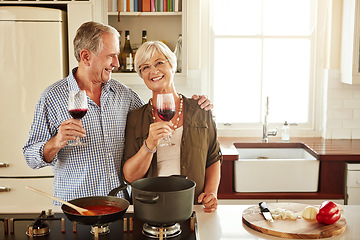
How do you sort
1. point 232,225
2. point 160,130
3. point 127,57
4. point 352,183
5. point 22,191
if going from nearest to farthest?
point 232,225
point 160,130
point 352,183
point 22,191
point 127,57

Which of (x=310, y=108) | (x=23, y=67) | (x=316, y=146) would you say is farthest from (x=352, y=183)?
(x=23, y=67)

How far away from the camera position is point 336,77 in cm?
407

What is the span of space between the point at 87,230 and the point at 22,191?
6.72 feet

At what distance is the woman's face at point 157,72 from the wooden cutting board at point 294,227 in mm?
745

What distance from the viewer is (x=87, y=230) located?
65.9 inches

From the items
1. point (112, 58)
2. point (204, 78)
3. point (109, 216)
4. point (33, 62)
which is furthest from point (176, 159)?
point (204, 78)

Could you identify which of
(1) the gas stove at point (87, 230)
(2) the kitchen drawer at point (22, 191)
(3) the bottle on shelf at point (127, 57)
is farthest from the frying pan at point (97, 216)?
(3) the bottle on shelf at point (127, 57)

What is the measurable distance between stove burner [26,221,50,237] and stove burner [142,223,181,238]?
1.14 feet

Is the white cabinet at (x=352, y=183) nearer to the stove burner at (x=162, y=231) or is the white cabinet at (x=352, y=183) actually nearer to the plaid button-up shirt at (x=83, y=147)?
the plaid button-up shirt at (x=83, y=147)

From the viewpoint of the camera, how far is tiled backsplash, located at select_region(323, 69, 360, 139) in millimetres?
4082

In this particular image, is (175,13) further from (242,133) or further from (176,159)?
(176,159)

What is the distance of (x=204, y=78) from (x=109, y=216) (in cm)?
279

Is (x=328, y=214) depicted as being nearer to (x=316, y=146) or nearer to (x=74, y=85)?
(x=74, y=85)

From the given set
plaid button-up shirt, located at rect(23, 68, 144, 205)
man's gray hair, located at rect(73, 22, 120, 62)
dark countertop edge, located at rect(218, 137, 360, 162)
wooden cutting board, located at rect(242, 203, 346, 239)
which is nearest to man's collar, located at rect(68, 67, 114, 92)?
plaid button-up shirt, located at rect(23, 68, 144, 205)
